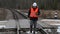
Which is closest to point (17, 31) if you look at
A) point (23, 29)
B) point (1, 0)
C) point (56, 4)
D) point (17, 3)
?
point (23, 29)

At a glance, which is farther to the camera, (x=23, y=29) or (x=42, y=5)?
(x=42, y=5)

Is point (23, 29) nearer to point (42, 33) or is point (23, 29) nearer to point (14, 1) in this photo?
point (42, 33)

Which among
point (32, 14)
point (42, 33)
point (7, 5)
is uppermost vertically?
point (32, 14)

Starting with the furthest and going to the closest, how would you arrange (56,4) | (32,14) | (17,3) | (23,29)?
(17,3) → (56,4) → (23,29) → (32,14)

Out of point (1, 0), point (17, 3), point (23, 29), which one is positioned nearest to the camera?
point (23, 29)

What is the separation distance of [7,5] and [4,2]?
269 cm

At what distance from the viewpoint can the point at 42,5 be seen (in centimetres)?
6197

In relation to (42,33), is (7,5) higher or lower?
lower

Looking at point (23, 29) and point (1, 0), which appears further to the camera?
point (1, 0)

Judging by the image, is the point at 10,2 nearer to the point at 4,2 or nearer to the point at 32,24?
the point at 4,2

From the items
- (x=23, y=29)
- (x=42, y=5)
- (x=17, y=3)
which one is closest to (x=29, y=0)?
(x=17, y=3)

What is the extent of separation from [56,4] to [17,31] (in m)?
47.0

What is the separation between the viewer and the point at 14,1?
71125 mm

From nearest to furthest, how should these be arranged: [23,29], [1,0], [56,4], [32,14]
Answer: [32,14] < [23,29] < [56,4] < [1,0]
